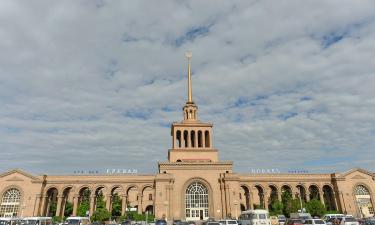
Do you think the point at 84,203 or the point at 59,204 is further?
the point at 84,203

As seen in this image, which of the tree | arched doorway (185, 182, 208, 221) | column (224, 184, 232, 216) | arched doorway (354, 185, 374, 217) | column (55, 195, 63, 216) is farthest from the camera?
arched doorway (354, 185, 374, 217)

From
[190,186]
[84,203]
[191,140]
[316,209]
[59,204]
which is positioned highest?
[191,140]

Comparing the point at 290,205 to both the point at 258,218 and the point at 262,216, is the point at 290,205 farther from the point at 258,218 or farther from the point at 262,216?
the point at 258,218

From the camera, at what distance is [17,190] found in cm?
5459

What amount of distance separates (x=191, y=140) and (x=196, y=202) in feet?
43.5

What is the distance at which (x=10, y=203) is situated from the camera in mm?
53688

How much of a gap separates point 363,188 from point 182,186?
37.2 m

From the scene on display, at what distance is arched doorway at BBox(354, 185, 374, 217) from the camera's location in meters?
57.9

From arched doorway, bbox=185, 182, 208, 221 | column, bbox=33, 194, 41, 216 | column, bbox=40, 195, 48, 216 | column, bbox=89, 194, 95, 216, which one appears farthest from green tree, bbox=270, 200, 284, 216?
column, bbox=33, 194, 41, 216

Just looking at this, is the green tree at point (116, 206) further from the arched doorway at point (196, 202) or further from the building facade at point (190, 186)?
the arched doorway at point (196, 202)

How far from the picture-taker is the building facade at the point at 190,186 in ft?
173

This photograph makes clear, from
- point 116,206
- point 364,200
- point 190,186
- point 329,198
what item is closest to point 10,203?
point 116,206

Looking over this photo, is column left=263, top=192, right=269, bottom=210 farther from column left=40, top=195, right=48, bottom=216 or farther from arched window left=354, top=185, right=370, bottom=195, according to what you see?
column left=40, top=195, right=48, bottom=216

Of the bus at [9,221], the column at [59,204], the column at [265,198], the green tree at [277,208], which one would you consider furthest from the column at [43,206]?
the column at [265,198]
